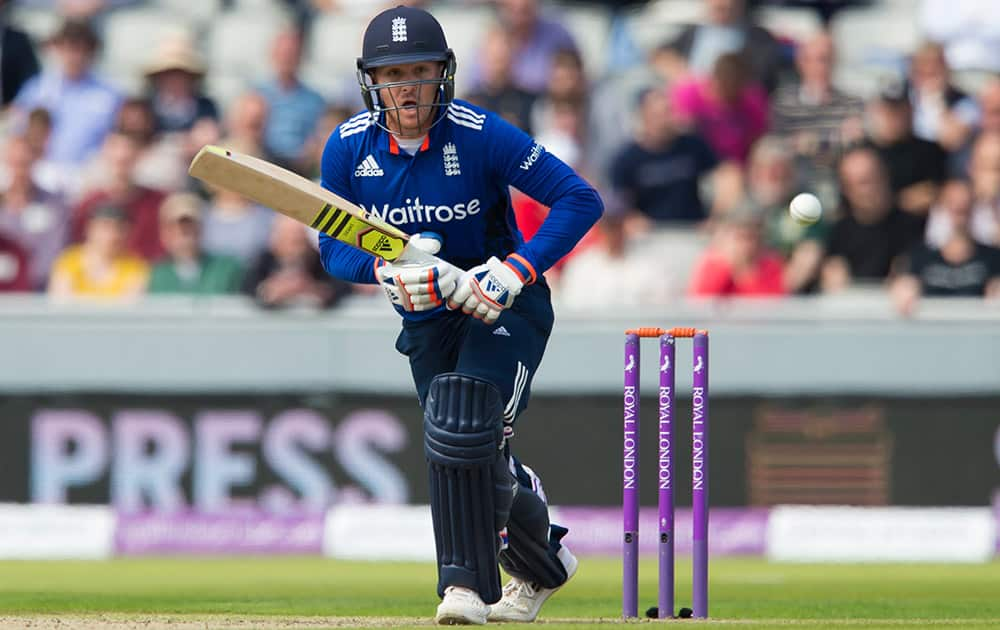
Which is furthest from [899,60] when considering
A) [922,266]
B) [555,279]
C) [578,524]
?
[578,524]

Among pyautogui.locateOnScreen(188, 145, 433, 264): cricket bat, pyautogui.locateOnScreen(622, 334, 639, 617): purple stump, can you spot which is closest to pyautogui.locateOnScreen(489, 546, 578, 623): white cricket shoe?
pyautogui.locateOnScreen(622, 334, 639, 617): purple stump

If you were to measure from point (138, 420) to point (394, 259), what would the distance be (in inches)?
180

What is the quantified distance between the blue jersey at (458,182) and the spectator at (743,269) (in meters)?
4.59

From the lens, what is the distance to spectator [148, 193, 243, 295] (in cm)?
1034

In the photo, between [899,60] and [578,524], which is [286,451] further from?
[899,60]

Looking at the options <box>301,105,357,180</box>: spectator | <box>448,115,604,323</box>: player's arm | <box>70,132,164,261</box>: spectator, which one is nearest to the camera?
<box>448,115,604,323</box>: player's arm

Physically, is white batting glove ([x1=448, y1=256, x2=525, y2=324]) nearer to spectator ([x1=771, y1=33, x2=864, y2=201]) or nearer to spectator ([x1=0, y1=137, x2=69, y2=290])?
spectator ([x1=0, y1=137, x2=69, y2=290])

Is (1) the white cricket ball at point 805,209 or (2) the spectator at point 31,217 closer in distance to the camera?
(1) the white cricket ball at point 805,209

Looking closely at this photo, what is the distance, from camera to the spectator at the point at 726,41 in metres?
11.5

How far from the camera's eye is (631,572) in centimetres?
583

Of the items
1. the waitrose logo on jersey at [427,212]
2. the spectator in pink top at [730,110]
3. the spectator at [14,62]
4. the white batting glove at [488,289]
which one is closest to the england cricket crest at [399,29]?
the waitrose logo on jersey at [427,212]

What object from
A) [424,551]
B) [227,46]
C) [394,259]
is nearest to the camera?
[394,259]

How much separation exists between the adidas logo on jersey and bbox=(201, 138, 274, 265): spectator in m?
4.91

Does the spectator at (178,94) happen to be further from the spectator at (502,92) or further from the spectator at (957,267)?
the spectator at (957,267)
